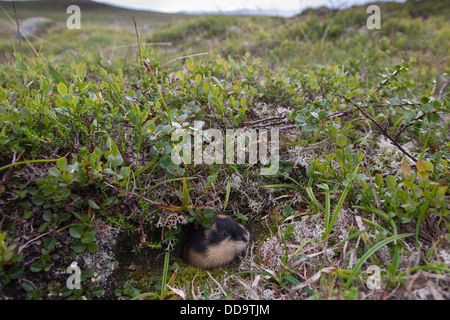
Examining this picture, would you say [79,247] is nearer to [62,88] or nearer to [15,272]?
[15,272]

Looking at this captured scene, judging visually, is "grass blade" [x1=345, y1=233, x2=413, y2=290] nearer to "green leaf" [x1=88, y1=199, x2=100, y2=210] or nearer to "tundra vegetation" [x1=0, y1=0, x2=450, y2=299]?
"tundra vegetation" [x1=0, y1=0, x2=450, y2=299]

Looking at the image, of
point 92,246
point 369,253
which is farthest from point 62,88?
point 369,253

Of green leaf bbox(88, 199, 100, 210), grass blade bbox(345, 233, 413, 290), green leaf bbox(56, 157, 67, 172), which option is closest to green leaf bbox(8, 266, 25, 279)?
→ green leaf bbox(88, 199, 100, 210)

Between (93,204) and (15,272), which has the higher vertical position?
(93,204)

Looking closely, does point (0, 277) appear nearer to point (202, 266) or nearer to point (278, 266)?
point (202, 266)

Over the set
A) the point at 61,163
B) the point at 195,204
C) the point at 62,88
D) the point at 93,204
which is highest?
the point at 62,88

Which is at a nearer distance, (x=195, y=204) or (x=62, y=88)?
(x=62, y=88)

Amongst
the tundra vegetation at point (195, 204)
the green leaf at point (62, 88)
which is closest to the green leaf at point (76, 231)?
the tundra vegetation at point (195, 204)

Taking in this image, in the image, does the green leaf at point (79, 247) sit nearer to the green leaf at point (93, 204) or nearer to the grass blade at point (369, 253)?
the green leaf at point (93, 204)

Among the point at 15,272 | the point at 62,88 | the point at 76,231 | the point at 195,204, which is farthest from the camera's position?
the point at 195,204

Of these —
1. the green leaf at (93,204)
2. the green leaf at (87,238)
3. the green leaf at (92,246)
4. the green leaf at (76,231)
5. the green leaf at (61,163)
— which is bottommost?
the green leaf at (92,246)

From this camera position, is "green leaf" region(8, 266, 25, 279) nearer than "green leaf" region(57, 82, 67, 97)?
Yes

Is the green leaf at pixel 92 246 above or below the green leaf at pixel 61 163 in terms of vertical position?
below
